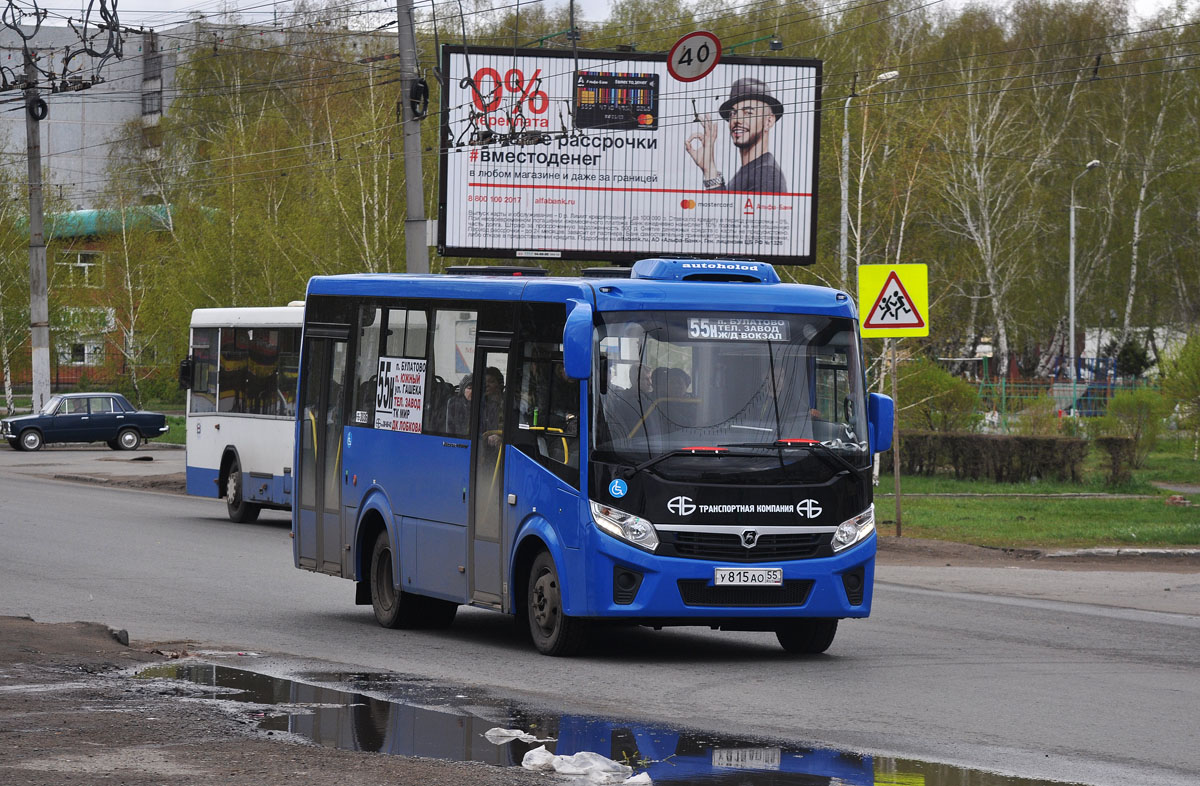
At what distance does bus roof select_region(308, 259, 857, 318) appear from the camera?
11.9 m

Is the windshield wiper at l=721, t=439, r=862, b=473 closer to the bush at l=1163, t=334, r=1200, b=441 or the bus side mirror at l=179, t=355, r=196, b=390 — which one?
the bus side mirror at l=179, t=355, r=196, b=390

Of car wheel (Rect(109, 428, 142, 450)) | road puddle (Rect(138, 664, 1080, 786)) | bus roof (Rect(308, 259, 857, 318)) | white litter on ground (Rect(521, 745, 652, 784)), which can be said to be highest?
bus roof (Rect(308, 259, 857, 318))

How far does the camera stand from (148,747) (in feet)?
26.5

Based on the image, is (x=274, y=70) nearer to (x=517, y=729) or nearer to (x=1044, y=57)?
(x=1044, y=57)

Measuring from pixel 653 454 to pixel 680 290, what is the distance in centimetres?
120

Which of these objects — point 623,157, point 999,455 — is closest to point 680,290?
point 623,157

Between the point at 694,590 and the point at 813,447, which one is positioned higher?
the point at 813,447

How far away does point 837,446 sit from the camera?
12.0 m

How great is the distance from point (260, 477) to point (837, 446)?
1436 cm

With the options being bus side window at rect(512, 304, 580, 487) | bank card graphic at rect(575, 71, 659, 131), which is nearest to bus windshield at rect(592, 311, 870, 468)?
bus side window at rect(512, 304, 580, 487)

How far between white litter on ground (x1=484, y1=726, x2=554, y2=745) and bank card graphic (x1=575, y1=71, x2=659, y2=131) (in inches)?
A: 912

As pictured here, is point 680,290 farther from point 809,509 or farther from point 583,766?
point 583,766

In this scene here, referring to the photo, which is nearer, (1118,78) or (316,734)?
(316,734)

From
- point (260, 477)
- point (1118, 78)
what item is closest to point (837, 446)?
point (260, 477)
